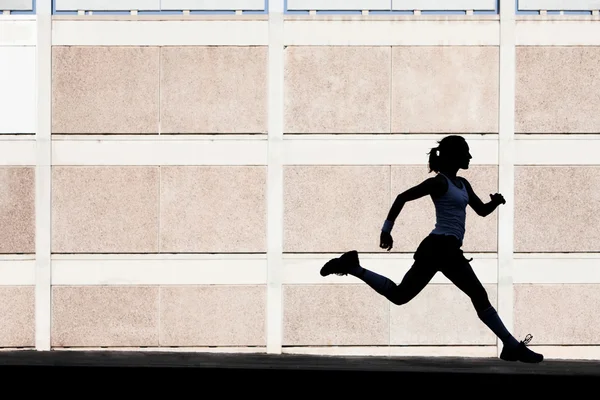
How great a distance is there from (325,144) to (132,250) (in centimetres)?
288

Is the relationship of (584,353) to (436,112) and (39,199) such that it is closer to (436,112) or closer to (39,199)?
(436,112)

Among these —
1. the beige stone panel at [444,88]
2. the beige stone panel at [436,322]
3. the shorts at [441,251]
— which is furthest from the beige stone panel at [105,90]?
the shorts at [441,251]

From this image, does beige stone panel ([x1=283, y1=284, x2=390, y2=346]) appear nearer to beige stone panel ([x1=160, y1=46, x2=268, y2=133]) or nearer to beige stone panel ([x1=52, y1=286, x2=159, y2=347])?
beige stone panel ([x1=52, y1=286, x2=159, y2=347])

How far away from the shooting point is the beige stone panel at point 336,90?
14031 mm

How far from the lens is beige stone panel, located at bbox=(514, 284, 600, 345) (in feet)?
46.3

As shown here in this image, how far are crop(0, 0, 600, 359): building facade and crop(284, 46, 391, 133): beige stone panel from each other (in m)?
0.03

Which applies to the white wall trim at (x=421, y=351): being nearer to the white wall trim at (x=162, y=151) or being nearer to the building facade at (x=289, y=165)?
the building facade at (x=289, y=165)

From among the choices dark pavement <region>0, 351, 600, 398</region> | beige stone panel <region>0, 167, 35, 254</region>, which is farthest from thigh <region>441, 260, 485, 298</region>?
beige stone panel <region>0, 167, 35, 254</region>

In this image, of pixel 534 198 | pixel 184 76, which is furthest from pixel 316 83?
pixel 534 198
